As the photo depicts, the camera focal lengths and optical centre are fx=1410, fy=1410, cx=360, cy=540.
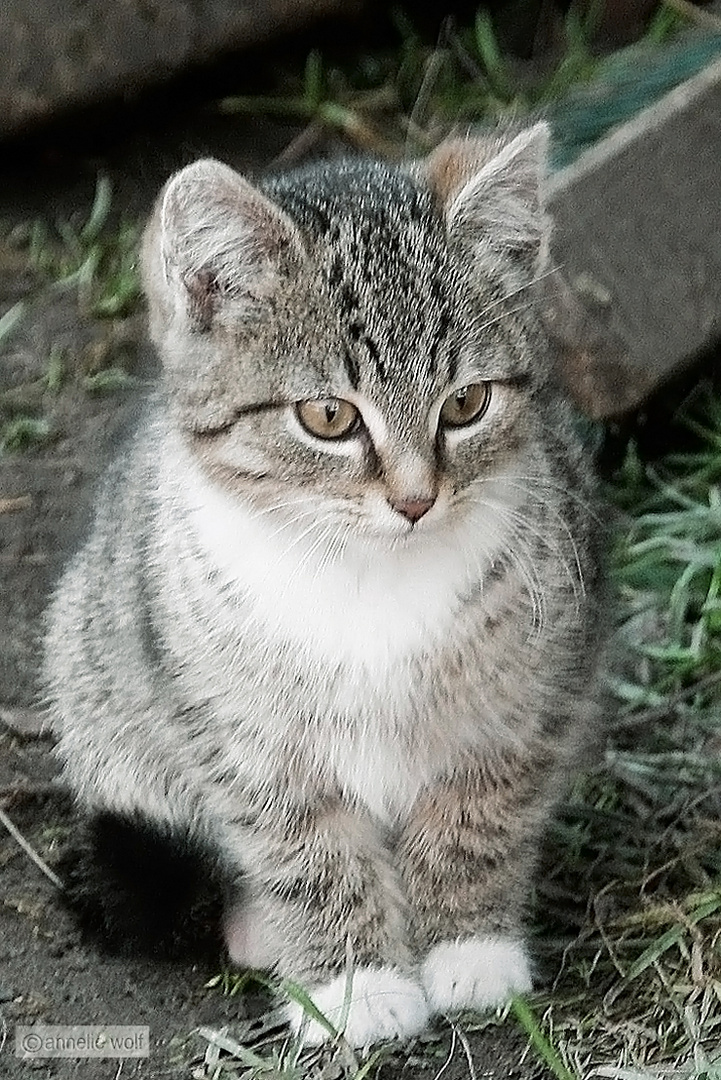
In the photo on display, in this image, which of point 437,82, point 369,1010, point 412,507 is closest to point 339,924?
point 369,1010

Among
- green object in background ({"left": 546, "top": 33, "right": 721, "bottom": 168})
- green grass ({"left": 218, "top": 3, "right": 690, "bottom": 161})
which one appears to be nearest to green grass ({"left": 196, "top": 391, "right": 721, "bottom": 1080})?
green object in background ({"left": 546, "top": 33, "right": 721, "bottom": 168})

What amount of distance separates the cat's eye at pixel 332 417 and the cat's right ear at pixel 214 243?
122 mm

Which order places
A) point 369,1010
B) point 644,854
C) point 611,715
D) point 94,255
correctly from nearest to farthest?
point 369,1010
point 644,854
point 611,715
point 94,255

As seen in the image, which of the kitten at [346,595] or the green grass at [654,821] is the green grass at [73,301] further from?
the green grass at [654,821]

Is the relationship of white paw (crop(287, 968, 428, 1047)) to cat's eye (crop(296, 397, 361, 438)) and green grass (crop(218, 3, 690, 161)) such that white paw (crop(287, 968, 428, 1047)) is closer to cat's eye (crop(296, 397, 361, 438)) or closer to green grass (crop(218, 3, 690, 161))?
cat's eye (crop(296, 397, 361, 438))

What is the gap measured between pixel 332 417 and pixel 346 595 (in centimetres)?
19

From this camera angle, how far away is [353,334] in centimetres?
134

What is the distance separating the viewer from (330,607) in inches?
56.2

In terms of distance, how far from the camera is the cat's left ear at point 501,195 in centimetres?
139

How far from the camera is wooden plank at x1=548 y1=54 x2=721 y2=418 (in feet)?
6.84

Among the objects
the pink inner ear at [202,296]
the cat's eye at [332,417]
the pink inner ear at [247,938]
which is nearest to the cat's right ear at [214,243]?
the pink inner ear at [202,296]

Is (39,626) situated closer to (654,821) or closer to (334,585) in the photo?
(334,585)

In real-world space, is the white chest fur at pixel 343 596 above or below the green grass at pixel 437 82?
below

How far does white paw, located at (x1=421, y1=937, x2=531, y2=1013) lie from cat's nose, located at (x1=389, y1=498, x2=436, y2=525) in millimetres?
584
